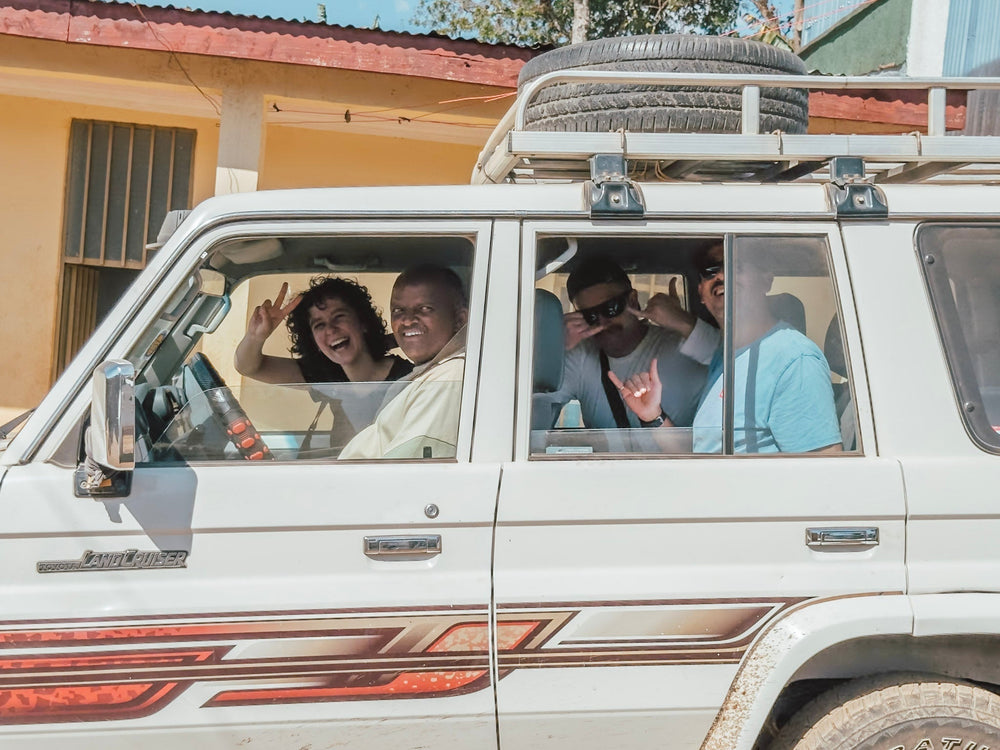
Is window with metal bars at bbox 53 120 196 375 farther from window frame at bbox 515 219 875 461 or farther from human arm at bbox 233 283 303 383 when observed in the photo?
window frame at bbox 515 219 875 461

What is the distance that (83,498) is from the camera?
2.15 m

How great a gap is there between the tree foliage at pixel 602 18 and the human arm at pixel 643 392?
1454cm

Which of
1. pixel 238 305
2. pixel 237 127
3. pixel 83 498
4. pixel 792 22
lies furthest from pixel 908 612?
pixel 792 22

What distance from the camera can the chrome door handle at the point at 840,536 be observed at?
2.21 metres

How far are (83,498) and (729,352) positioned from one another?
5.00ft

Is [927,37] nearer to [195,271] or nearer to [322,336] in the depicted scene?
[322,336]

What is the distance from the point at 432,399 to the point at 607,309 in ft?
1.92

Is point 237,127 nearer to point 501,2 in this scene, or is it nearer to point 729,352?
point 729,352

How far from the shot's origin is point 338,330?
321cm

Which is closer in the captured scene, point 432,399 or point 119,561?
point 119,561

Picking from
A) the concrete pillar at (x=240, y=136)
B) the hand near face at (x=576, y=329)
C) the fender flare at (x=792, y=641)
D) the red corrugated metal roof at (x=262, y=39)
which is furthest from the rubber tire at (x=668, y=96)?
the concrete pillar at (x=240, y=136)

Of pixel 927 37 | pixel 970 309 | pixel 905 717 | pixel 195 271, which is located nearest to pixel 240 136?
pixel 195 271

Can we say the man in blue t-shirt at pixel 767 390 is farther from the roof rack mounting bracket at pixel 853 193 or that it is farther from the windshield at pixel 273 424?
the windshield at pixel 273 424

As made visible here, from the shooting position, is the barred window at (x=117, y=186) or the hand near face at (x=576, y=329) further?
the barred window at (x=117, y=186)
